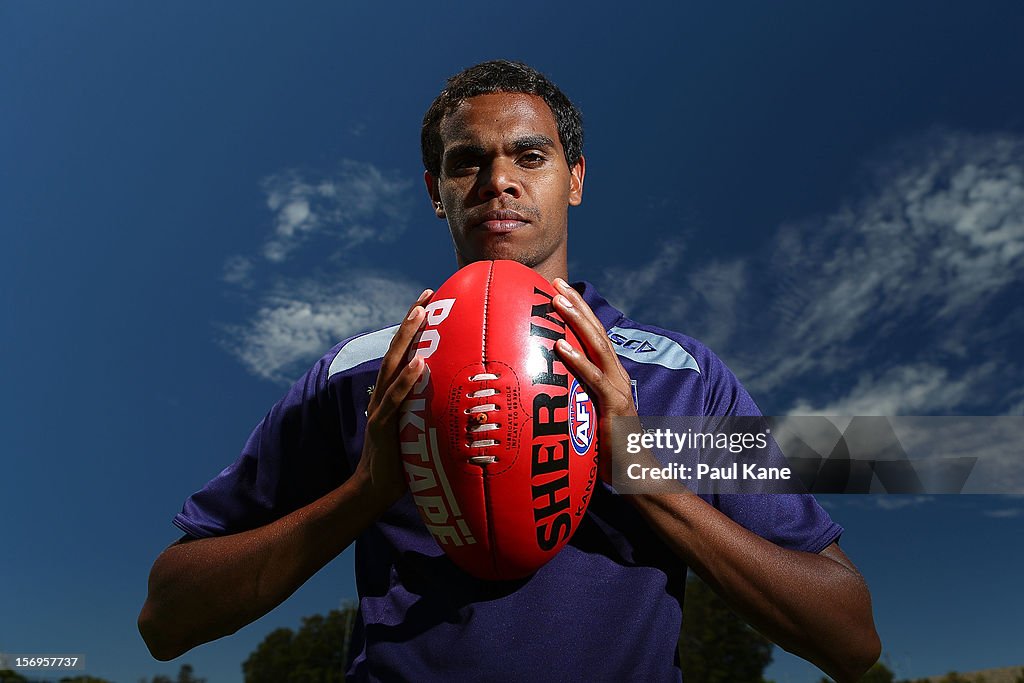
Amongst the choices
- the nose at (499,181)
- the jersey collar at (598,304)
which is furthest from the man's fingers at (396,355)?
the jersey collar at (598,304)

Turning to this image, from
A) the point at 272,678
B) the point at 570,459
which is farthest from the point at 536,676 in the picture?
the point at 272,678

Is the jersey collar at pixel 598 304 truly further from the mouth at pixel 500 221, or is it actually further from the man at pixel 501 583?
the mouth at pixel 500 221

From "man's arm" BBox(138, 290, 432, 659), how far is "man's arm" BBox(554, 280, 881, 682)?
550 millimetres

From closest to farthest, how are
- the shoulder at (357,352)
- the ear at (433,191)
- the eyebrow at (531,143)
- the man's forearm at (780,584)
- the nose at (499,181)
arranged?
1. the man's forearm at (780,584)
2. the nose at (499,181)
3. the eyebrow at (531,143)
4. the shoulder at (357,352)
5. the ear at (433,191)

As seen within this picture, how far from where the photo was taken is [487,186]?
2887 mm

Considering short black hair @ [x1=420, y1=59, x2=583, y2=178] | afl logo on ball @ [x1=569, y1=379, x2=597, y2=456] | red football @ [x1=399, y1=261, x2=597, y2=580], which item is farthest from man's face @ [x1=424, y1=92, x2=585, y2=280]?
afl logo on ball @ [x1=569, y1=379, x2=597, y2=456]

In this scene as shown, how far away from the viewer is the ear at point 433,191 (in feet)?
11.7

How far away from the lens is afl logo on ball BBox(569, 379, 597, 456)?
2254 mm

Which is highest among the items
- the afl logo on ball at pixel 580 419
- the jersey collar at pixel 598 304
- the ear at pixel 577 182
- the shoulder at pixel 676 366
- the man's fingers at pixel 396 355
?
the ear at pixel 577 182

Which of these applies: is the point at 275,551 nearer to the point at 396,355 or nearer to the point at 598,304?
the point at 396,355

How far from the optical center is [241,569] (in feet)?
8.87

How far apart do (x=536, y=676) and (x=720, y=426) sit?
46.7 inches

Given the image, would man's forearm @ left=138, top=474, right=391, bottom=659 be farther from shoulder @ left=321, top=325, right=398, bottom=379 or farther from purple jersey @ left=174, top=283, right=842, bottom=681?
shoulder @ left=321, top=325, right=398, bottom=379

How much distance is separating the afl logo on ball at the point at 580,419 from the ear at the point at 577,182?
1534 millimetres
